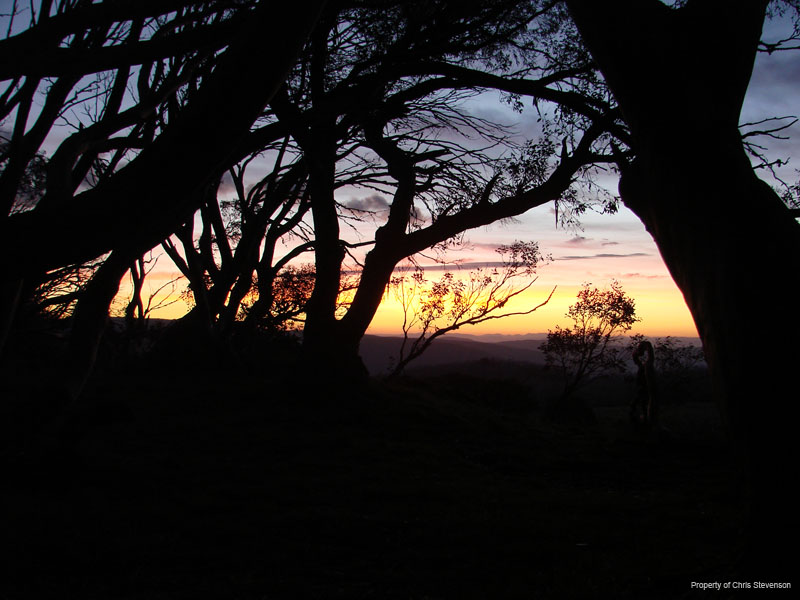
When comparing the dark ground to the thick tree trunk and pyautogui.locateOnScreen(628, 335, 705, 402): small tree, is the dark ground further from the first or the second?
pyautogui.locateOnScreen(628, 335, 705, 402): small tree

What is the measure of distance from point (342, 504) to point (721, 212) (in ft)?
17.0

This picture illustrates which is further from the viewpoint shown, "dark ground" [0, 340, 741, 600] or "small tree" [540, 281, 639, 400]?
"small tree" [540, 281, 639, 400]

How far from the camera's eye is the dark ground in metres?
4.66

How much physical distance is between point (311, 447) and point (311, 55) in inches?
317

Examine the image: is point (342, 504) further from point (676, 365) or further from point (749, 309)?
point (676, 365)

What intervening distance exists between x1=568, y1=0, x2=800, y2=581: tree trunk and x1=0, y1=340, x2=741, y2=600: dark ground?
996mm

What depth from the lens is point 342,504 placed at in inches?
276

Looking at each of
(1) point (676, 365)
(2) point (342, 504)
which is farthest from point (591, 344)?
(2) point (342, 504)

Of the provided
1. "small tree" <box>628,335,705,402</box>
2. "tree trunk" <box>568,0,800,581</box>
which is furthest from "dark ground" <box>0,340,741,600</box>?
"small tree" <box>628,335,705,402</box>

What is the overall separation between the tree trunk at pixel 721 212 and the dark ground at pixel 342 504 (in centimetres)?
100

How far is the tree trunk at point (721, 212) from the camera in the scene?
10.3ft

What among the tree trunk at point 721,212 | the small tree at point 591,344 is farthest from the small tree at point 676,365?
the tree trunk at point 721,212

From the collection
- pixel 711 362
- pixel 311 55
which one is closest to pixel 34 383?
pixel 311 55

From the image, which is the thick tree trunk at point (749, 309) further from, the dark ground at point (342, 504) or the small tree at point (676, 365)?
the small tree at point (676, 365)
